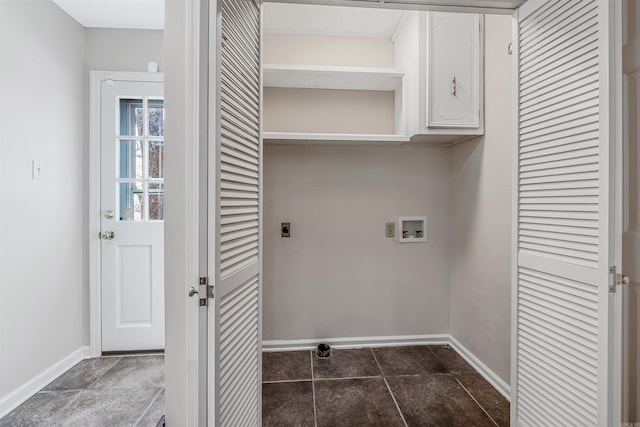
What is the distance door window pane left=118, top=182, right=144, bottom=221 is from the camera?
8.19 ft

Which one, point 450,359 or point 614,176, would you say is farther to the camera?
point 450,359

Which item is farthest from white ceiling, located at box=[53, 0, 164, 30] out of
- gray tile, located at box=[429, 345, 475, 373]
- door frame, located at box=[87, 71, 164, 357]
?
gray tile, located at box=[429, 345, 475, 373]

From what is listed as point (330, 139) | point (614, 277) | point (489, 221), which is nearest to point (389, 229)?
point (489, 221)

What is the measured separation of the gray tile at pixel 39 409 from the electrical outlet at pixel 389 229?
2.36m

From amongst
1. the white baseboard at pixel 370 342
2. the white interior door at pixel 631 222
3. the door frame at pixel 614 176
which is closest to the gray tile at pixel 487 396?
the white baseboard at pixel 370 342

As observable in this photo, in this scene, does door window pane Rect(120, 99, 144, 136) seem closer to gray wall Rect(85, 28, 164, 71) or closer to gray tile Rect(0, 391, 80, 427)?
gray wall Rect(85, 28, 164, 71)

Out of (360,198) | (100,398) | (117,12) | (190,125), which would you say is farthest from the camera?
(360,198)

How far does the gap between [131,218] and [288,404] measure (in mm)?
1788

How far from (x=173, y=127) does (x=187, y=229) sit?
33 cm

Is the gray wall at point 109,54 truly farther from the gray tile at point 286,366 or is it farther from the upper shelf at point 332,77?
the gray tile at point 286,366

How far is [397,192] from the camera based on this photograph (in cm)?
263

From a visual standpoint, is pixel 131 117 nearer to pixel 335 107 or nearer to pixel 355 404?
pixel 335 107

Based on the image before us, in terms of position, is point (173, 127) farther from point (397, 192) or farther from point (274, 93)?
point (397, 192)

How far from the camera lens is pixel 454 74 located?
2178 mm
